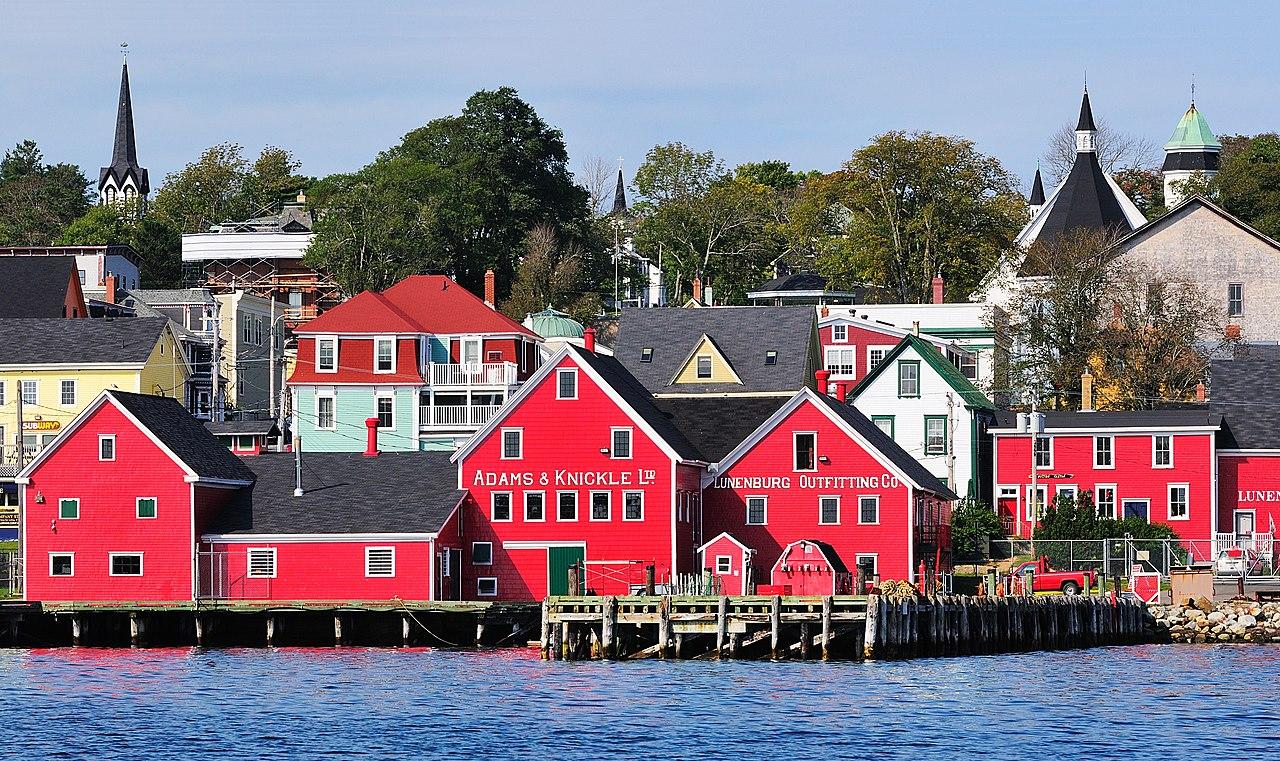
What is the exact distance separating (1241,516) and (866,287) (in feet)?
165

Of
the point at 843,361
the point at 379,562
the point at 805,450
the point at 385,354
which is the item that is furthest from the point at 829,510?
the point at 843,361

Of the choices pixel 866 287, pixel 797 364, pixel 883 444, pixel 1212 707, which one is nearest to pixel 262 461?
pixel 883 444

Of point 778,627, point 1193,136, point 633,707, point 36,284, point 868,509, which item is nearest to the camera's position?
point 633,707

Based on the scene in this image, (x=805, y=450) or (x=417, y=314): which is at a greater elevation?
(x=417, y=314)

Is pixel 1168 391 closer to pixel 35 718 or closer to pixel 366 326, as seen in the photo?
pixel 366 326

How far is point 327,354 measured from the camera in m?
98.9

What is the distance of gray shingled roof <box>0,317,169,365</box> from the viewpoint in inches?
3925

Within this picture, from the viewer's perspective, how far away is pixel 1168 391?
99.3 metres

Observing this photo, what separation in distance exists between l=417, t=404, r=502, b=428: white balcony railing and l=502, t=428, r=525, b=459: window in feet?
76.6

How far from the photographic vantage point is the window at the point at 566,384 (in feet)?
242

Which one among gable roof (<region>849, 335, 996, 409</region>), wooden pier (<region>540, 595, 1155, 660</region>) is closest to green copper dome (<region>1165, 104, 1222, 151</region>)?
gable roof (<region>849, 335, 996, 409</region>)

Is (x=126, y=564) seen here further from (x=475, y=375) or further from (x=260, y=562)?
(x=475, y=375)

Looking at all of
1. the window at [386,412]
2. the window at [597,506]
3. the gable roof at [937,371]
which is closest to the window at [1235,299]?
the gable roof at [937,371]

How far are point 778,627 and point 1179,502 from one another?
28.9 m
